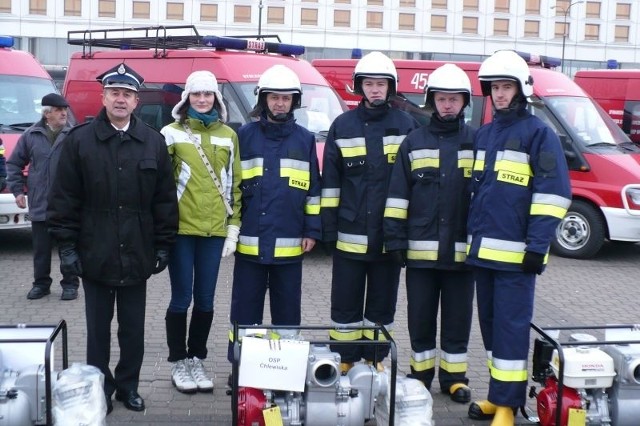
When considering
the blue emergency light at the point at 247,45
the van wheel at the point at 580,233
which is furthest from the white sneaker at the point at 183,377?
the van wheel at the point at 580,233

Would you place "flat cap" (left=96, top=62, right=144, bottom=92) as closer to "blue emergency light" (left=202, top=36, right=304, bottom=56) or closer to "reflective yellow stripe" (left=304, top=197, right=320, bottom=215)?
"reflective yellow stripe" (left=304, top=197, right=320, bottom=215)

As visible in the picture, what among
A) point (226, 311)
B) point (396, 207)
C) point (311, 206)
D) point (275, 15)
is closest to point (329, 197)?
point (311, 206)

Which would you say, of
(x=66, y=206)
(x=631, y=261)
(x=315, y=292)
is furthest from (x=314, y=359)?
(x=631, y=261)

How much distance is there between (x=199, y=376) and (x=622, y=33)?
67818mm

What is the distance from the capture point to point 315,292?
9211mm

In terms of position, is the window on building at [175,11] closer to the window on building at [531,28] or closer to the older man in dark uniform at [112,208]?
the window on building at [531,28]

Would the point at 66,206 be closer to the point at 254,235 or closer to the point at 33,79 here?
the point at 254,235

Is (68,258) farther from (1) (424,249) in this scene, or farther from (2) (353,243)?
(1) (424,249)

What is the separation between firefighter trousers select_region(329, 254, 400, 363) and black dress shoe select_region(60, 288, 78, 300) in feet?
11.3

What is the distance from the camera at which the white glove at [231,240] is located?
578 cm

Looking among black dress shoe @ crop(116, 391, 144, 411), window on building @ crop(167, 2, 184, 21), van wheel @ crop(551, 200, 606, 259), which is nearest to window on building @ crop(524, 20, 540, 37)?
window on building @ crop(167, 2, 184, 21)

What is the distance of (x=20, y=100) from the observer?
11.3 metres

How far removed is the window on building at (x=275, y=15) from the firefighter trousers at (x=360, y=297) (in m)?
57.3

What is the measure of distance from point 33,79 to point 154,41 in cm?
174
